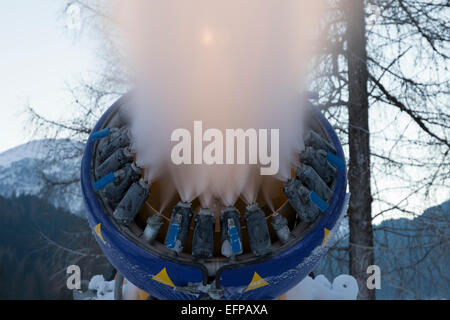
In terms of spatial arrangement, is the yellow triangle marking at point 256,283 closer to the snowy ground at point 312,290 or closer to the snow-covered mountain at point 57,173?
the snowy ground at point 312,290

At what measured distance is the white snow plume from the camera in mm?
1651

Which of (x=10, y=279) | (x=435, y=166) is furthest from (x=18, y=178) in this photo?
(x=435, y=166)

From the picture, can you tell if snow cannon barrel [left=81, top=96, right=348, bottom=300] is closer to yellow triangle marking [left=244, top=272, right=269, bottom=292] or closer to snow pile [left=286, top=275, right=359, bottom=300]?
yellow triangle marking [left=244, top=272, right=269, bottom=292]

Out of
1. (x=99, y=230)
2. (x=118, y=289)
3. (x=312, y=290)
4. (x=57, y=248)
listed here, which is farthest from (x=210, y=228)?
(x=57, y=248)

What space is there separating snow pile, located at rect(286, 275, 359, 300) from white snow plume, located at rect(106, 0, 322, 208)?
1.33m

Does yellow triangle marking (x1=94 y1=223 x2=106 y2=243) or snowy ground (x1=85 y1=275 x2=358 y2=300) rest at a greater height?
yellow triangle marking (x1=94 y1=223 x2=106 y2=243)

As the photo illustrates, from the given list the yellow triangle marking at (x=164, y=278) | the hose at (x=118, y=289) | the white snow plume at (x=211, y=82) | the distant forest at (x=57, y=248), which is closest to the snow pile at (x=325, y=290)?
the hose at (x=118, y=289)

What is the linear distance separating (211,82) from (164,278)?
0.84 metres

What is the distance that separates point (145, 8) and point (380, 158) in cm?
488

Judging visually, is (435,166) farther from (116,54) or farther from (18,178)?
(18,178)

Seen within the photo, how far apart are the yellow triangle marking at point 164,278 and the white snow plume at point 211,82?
1.08ft

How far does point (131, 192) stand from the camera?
172 cm

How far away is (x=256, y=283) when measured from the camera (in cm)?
172

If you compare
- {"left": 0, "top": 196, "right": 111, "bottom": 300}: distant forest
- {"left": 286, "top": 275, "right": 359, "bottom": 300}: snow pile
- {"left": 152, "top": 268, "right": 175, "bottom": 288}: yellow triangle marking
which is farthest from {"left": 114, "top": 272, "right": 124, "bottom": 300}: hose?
{"left": 0, "top": 196, "right": 111, "bottom": 300}: distant forest
